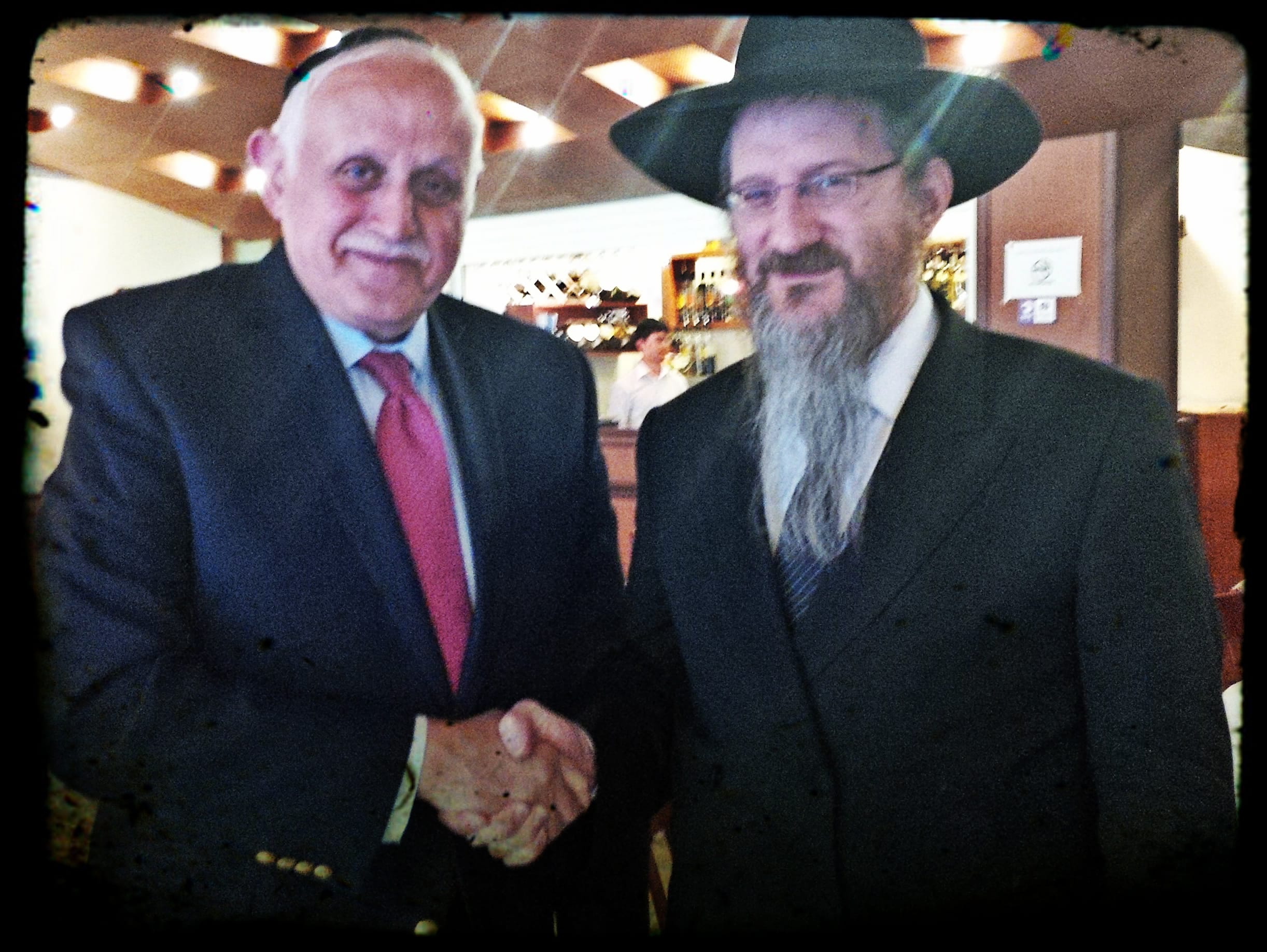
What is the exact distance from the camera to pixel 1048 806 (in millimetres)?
973

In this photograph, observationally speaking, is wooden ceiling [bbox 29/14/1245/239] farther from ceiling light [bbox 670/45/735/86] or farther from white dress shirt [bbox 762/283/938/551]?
white dress shirt [bbox 762/283/938/551]

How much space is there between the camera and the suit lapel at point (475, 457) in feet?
3.06

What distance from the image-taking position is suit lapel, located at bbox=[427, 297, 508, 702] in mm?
934

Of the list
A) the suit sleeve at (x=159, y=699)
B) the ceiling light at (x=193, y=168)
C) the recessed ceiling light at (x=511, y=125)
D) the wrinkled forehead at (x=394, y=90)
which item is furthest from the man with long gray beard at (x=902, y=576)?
the ceiling light at (x=193, y=168)

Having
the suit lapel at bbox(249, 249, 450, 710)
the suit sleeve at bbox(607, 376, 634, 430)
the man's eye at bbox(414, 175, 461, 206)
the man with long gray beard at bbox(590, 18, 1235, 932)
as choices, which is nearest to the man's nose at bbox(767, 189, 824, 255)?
the man with long gray beard at bbox(590, 18, 1235, 932)

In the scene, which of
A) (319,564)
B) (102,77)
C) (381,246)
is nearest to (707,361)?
(381,246)

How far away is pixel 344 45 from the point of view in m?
0.87

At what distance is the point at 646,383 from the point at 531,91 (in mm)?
337

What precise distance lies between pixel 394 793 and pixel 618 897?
1.00 ft

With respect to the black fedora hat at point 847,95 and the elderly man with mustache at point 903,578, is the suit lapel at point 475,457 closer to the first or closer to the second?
the elderly man with mustache at point 903,578

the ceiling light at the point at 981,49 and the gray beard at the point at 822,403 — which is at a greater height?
the ceiling light at the point at 981,49

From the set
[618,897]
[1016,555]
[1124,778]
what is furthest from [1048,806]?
[618,897]

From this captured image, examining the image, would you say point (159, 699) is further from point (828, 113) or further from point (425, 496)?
point (828, 113)

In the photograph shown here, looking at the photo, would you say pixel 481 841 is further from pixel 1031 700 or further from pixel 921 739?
pixel 1031 700
